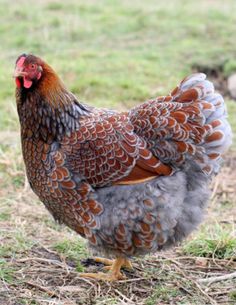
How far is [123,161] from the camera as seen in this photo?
13.9 feet

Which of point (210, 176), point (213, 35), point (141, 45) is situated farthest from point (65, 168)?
point (213, 35)

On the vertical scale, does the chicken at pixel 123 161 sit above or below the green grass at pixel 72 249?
above

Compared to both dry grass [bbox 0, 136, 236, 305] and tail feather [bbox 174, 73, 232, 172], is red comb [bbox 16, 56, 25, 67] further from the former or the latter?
dry grass [bbox 0, 136, 236, 305]

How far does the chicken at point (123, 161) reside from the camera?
166 inches

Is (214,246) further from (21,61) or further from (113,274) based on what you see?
(21,61)

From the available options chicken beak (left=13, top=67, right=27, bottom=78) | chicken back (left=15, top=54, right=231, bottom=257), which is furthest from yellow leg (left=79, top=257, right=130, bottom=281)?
chicken beak (left=13, top=67, right=27, bottom=78)

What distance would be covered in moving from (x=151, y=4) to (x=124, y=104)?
226 inches

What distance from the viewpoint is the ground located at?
14.2 ft

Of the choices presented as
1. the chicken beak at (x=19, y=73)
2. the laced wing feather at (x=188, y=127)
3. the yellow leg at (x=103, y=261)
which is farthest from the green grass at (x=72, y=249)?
the chicken beak at (x=19, y=73)

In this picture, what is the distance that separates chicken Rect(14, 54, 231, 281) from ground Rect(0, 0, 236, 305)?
0.38 m

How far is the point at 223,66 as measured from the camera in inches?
369

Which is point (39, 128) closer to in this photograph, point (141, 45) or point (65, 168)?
point (65, 168)

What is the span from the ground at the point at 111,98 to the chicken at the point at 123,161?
38 cm

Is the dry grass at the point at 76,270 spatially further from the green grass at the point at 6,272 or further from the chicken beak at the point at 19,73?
the chicken beak at the point at 19,73
